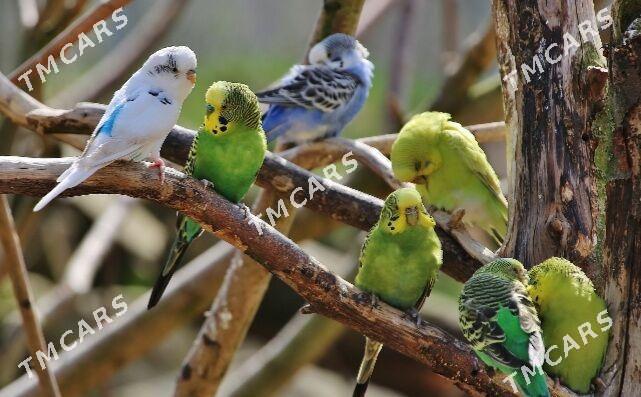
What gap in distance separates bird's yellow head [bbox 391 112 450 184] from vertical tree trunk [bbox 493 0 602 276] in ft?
Answer: 1.74

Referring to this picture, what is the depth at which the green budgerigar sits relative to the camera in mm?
2855

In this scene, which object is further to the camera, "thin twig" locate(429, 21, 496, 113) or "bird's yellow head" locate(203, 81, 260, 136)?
"thin twig" locate(429, 21, 496, 113)

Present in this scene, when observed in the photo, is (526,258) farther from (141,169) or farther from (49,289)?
(49,289)

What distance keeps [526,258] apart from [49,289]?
4.45 meters

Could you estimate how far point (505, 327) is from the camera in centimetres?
254

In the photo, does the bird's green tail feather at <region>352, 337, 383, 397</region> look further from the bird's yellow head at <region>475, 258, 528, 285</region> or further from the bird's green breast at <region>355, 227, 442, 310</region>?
the bird's yellow head at <region>475, 258, 528, 285</region>

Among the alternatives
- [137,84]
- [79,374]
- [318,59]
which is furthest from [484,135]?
[79,374]

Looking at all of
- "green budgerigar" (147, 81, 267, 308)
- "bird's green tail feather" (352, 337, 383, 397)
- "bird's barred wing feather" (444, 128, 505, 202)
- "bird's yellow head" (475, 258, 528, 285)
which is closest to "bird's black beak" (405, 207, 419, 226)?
"bird's yellow head" (475, 258, 528, 285)

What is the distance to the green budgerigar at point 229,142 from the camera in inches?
112

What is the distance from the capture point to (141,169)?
8.63ft

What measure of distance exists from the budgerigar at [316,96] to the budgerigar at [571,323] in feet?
6.06

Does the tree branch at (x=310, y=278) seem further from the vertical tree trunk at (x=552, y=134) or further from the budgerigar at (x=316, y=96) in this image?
the budgerigar at (x=316, y=96)

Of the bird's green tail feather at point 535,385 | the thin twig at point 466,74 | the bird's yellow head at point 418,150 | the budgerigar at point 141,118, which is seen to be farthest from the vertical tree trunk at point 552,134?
the thin twig at point 466,74

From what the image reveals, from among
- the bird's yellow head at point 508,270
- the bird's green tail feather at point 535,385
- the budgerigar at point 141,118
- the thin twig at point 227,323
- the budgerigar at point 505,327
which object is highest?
the budgerigar at point 141,118
